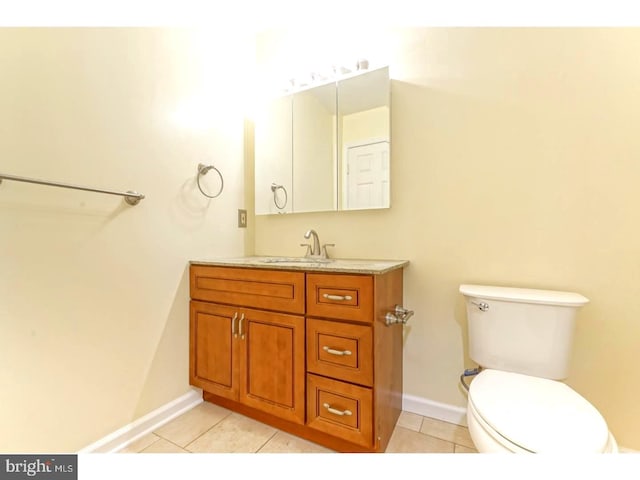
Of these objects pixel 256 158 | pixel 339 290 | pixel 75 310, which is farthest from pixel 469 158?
pixel 75 310

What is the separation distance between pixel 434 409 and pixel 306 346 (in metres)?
0.79

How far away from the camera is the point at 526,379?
1001 mm

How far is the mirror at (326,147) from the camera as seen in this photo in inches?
61.0

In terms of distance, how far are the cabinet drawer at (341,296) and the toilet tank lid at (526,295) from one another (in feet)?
1.52

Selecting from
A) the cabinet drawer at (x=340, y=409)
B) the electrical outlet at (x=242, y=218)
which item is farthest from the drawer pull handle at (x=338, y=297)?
the electrical outlet at (x=242, y=218)

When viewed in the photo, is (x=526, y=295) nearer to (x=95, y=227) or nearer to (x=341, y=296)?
(x=341, y=296)

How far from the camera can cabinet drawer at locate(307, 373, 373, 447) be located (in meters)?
1.08

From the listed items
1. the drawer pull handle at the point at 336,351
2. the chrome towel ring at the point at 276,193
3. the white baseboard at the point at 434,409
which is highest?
the chrome towel ring at the point at 276,193

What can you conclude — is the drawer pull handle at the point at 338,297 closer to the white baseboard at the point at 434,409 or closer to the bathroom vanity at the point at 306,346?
the bathroom vanity at the point at 306,346

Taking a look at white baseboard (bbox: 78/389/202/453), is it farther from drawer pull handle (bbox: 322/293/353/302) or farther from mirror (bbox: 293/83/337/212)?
mirror (bbox: 293/83/337/212)

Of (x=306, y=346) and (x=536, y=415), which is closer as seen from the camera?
(x=536, y=415)

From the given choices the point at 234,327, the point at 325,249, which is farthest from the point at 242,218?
the point at 234,327

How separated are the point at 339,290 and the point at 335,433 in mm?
582

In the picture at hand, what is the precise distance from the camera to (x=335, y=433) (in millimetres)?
1132
